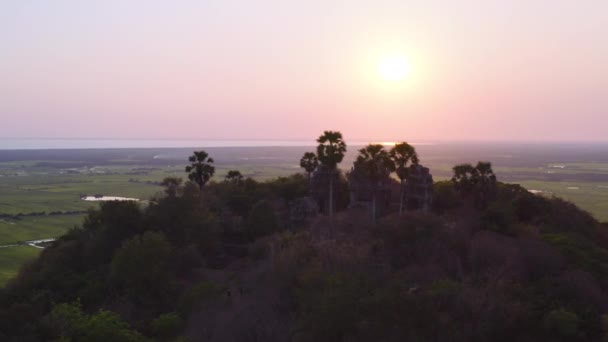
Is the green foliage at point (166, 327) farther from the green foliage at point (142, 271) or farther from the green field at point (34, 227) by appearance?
the green field at point (34, 227)

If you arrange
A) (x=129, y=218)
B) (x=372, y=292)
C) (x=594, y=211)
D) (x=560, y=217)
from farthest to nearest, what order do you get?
1. (x=594, y=211)
2. (x=560, y=217)
3. (x=129, y=218)
4. (x=372, y=292)

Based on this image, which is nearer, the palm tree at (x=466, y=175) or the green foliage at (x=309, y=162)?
the palm tree at (x=466, y=175)

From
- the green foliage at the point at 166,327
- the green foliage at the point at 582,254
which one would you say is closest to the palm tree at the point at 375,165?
the green foliage at the point at 582,254

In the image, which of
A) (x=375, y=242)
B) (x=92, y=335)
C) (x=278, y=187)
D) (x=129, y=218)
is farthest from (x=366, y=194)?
(x=92, y=335)

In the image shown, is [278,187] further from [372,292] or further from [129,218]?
[372,292]

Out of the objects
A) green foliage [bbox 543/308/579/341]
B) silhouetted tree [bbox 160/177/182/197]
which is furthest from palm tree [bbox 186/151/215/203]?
green foliage [bbox 543/308/579/341]
